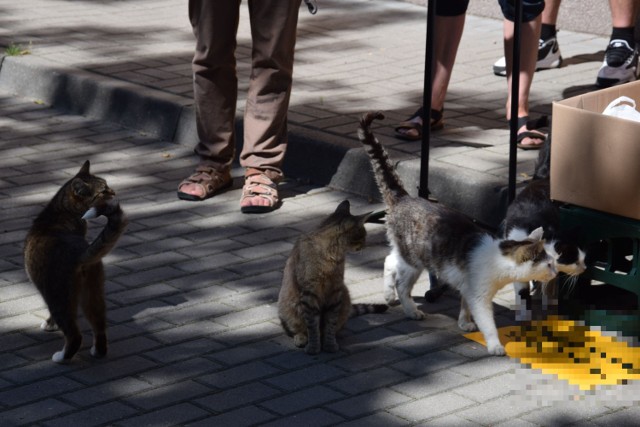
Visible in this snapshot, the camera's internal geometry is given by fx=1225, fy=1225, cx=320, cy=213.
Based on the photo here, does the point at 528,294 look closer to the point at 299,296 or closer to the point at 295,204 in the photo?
the point at 299,296

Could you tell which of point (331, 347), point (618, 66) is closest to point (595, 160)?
point (331, 347)

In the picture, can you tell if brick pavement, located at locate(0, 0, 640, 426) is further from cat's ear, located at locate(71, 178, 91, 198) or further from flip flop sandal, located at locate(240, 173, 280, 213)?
cat's ear, located at locate(71, 178, 91, 198)

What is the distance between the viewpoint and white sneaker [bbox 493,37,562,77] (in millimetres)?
8570

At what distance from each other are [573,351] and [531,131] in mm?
2251

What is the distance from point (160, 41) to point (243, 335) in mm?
4986

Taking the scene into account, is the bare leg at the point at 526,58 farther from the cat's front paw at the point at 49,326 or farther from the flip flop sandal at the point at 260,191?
the cat's front paw at the point at 49,326

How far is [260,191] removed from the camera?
6.70 metres

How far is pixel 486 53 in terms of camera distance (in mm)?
9188

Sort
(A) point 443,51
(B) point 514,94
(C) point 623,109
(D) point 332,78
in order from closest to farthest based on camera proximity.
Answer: (C) point 623,109, (B) point 514,94, (A) point 443,51, (D) point 332,78

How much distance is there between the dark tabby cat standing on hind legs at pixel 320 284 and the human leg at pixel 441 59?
7.34 feet

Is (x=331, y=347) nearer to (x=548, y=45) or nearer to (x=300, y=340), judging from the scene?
(x=300, y=340)

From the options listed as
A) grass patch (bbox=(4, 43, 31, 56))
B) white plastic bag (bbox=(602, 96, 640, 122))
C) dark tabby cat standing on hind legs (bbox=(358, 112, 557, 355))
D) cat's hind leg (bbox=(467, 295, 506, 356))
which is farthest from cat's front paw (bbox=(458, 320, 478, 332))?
grass patch (bbox=(4, 43, 31, 56))

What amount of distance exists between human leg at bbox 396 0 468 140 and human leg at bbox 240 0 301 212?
79cm

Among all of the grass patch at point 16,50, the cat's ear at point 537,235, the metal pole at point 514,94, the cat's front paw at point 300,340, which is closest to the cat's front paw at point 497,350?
the cat's ear at point 537,235
